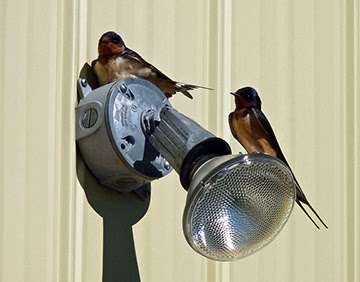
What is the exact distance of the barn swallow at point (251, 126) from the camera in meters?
1.37

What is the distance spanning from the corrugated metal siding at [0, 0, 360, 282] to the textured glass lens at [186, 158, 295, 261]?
254mm

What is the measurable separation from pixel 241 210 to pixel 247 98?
37 centimetres

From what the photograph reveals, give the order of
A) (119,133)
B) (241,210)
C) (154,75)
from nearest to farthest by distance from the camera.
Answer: (241,210)
(119,133)
(154,75)

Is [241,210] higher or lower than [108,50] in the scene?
lower

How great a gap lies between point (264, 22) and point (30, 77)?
509 mm

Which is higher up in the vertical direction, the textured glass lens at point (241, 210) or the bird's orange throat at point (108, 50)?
the bird's orange throat at point (108, 50)

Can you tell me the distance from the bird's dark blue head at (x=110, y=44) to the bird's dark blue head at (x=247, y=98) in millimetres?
233

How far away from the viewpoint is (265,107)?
1.50m

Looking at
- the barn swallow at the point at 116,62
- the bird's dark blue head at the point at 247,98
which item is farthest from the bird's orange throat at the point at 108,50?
the bird's dark blue head at the point at 247,98

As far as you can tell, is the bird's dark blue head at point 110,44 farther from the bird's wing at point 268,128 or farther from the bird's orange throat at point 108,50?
the bird's wing at point 268,128

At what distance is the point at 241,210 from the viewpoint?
1051 millimetres

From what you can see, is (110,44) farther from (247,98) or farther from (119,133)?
(247,98)

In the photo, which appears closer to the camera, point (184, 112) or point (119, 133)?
point (119, 133)

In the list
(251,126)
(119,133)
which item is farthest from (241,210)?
(251,126)
